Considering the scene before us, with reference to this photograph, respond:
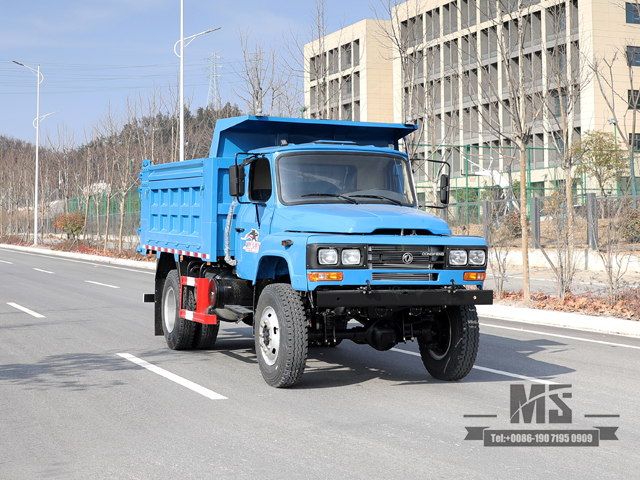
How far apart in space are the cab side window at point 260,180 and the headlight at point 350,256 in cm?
171

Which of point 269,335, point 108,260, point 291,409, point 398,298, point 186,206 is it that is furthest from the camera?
point 108,260

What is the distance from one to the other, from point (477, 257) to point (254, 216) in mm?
2646

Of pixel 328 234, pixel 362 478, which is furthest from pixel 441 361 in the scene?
pixel 362 478

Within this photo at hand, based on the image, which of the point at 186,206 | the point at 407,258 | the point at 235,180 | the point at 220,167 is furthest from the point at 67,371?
the point at 407,258

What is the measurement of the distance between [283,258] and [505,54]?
950 cm

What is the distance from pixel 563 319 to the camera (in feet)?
44.5

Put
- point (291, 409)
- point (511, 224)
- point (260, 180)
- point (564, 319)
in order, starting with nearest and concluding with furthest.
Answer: point (291, 409) → point (260, 180) → point (564, 319) → point (511, 224)

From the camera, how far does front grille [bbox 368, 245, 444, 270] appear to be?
745 centimetres

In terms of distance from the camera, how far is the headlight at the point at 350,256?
7316 mm

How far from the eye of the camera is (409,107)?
77.2ft

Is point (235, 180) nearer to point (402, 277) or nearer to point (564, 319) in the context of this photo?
point (402, 277)

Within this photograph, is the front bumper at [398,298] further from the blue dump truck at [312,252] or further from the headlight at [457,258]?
the headlight at [457,258]

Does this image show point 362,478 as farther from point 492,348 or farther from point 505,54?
point 505,54

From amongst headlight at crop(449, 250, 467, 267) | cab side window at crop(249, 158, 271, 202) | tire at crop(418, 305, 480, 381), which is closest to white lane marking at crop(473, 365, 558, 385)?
tire at crop(418, 305, 480, 381)
